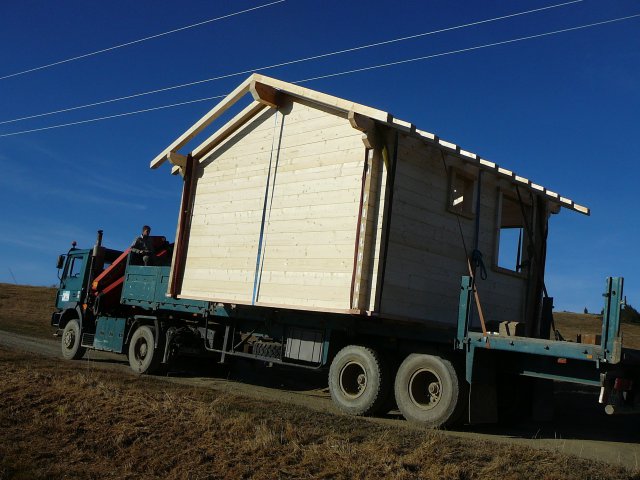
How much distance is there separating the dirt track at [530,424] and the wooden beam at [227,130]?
4.83m

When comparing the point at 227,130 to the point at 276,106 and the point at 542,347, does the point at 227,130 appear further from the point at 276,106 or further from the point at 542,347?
the point at 542,347

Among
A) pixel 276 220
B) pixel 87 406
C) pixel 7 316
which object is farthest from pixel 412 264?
pixel 7 316

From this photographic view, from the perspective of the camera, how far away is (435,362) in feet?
29.4

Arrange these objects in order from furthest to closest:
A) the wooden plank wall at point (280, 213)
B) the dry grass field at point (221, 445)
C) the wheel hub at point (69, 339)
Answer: the wheel hub at point (69, 339) < the wooden plank wall at point (280, 213) < the dry grass field at point (221, 445)

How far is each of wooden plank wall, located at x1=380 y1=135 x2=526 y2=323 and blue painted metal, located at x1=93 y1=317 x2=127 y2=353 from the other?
323 inches

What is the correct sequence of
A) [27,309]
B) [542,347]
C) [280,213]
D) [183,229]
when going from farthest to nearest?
[27,309]
[183,229]
[280,213]
[542,347]

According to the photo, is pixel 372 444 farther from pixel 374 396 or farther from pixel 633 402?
pixel 633 402

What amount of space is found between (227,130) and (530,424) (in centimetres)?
792

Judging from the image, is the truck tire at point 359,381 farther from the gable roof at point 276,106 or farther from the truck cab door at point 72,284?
the truck cab door at point 72,284

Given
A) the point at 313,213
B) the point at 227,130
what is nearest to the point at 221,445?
the point at 313,213

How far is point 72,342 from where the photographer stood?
55.3 ft

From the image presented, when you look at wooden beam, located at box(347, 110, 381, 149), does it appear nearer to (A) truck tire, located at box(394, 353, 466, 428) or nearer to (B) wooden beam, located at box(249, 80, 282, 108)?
(B) wooden beam, located at box(249, 80, 282, 108)

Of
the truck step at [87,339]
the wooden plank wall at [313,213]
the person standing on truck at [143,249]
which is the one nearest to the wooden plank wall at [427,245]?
the wooden plank wall at [313,213]

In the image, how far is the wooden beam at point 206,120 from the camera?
12148mm
